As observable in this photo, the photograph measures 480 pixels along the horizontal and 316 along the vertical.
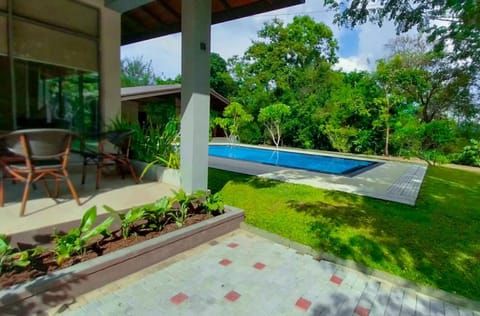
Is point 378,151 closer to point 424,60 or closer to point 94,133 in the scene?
point 424,60

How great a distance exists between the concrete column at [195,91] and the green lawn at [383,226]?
1.09m

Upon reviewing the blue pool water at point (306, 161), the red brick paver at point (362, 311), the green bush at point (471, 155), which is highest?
the green bush at point (471, 155)

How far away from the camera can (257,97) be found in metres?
20.6

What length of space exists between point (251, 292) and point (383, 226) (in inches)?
98.8

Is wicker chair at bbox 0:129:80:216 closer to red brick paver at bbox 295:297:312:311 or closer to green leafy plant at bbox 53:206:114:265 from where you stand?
green leafy plant at bbox 53:206:114:265

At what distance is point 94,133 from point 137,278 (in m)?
4.06

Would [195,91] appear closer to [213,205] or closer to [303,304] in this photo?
[213,205]

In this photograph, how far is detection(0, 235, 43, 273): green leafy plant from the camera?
2.13 meters

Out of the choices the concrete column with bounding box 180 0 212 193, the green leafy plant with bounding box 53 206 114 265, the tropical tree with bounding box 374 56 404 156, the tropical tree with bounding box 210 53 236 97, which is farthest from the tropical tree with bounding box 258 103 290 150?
the green leafy plant with bounding box 53 206 114 265

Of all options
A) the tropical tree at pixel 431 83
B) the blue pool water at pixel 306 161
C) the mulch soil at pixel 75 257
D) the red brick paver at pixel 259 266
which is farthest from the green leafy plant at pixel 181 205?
the tropical tree at pixel 431 83

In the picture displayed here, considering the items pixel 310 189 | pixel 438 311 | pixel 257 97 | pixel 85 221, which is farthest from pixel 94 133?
pixel 257 97

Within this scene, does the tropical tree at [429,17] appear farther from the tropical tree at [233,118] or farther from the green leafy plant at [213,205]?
the tropical tree at [233,118]

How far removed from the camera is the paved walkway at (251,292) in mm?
2156

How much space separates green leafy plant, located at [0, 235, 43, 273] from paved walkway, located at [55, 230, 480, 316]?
0.52 metres
